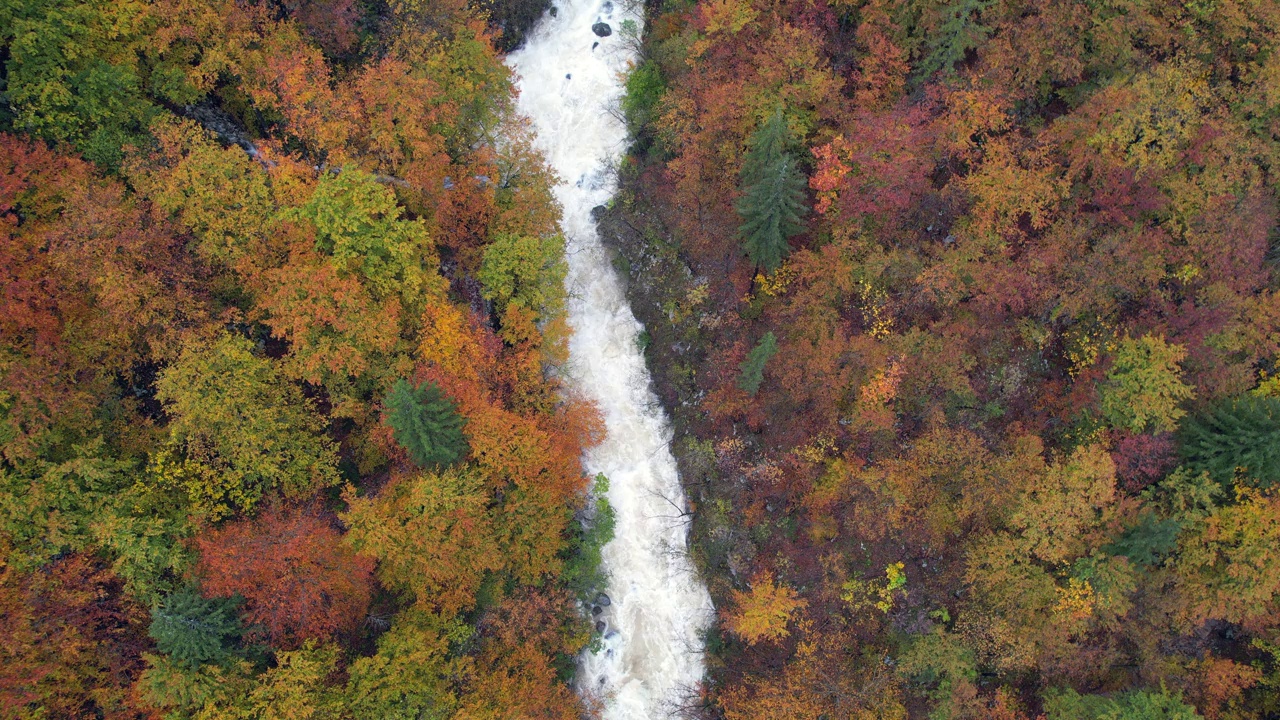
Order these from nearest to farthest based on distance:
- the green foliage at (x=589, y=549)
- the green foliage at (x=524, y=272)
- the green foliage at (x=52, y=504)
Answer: the green foliage at (x=52, y=504)
the green foliage at (x=524, y=272)
the green foliage at (x=589, y=549)

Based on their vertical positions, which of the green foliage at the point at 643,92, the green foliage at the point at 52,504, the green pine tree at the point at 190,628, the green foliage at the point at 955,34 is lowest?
the green pine tree at the point at 190,628

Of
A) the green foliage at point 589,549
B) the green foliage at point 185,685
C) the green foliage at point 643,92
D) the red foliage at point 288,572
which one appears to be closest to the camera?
the green foliage at point 185,685

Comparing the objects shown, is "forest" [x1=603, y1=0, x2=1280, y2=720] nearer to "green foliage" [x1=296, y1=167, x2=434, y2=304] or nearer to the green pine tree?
"green foliage" [x1=296, y1=167, x2=434, y2=304]

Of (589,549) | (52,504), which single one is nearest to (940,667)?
(589,549)

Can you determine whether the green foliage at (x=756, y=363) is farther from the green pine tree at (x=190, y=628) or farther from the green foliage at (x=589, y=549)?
the green pine tree at (x=190, y=628)

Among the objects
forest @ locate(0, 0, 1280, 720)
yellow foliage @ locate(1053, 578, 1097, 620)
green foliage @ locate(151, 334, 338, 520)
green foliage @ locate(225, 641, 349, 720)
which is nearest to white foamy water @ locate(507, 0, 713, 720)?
forest @ locate(0, 0, 1280, 720)

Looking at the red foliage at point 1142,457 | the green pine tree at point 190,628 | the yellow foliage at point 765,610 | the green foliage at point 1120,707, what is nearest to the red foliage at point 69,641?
the green pine tree at point 190,628

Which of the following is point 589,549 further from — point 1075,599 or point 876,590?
point 1075,599
